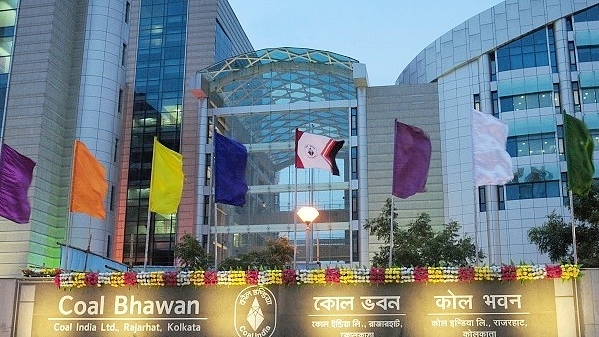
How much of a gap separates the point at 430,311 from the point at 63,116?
1813 inches

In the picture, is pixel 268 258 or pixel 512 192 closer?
pixel 268 258

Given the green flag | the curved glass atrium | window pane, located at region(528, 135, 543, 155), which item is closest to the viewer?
the green flag

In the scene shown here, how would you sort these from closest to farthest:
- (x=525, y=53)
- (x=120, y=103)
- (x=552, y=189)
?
(x=552, y=189) < (x=525, y=53) < (x=120, y=103)

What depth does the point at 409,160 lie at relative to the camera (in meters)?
23.1

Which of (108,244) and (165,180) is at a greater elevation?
(108,244)

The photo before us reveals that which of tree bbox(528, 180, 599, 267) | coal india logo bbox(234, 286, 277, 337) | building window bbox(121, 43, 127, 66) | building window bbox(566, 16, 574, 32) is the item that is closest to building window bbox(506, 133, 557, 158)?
building window bbox(566, 16, 574, 32)

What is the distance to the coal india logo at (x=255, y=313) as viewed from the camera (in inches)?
779

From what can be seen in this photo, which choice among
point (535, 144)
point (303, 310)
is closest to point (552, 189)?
point (535, 144)

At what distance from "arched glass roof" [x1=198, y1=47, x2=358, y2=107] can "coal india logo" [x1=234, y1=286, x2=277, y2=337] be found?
44.6 meters

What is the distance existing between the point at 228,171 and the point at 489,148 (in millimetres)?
9705

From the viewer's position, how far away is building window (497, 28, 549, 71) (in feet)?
187

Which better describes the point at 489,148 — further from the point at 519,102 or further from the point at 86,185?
the point at 519,102

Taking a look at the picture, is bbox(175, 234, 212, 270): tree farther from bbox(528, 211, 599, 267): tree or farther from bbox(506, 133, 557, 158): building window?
bbox(506, 133, 557, 158): building window

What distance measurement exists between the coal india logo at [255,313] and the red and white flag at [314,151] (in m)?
6.50
